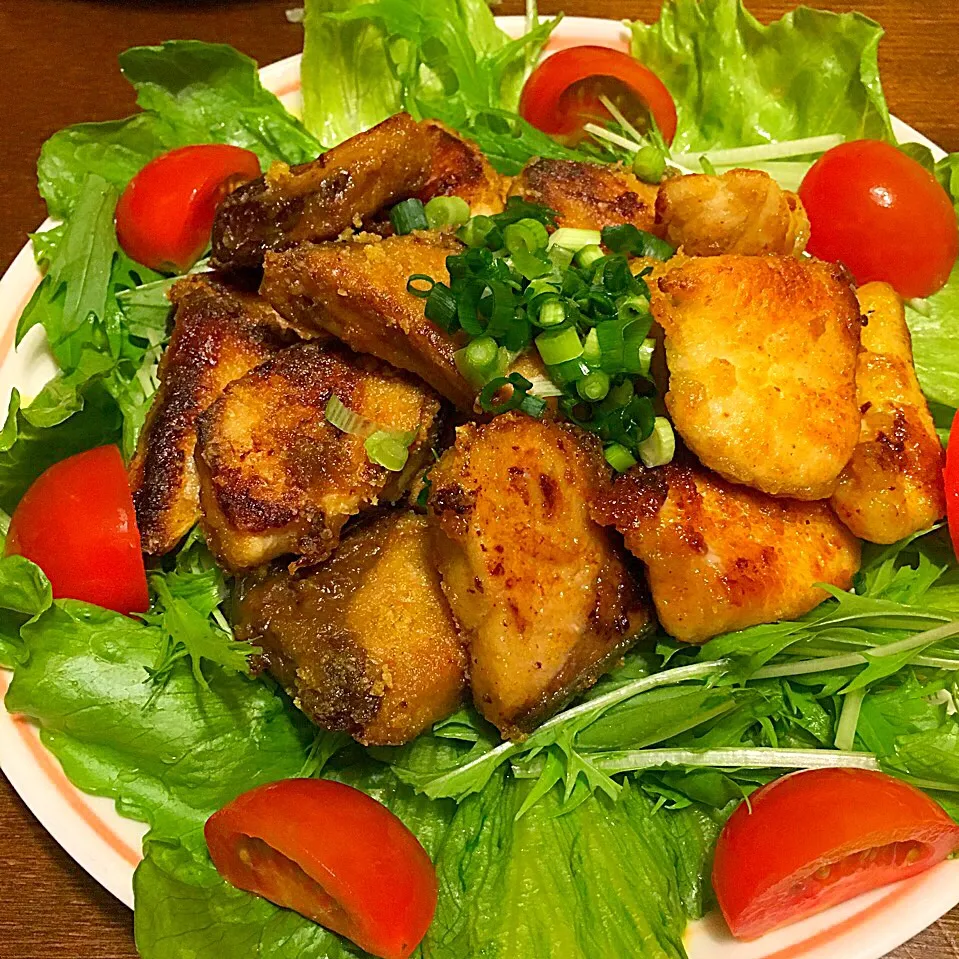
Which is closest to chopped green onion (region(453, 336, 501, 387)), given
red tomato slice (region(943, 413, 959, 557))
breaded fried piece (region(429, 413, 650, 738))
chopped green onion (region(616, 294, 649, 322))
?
breaded fried piece (region(429, 413, 650, 738))

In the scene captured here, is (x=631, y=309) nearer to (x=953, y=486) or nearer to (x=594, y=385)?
(x=594, y=385)

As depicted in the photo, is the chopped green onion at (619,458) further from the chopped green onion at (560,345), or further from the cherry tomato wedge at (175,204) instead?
the cherry tomato wedge at (175,204)

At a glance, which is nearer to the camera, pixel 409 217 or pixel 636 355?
pixel 636 355

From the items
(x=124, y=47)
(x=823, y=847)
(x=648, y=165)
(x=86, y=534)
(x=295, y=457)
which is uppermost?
(x=124, y=47)

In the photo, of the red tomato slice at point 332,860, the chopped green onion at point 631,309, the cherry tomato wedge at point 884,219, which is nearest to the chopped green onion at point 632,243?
the chopped green onion at point 631,309

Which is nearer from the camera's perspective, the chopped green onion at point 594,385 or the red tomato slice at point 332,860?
the red tomato slice at point 332,860

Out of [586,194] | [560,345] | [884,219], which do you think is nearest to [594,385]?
[560,345]

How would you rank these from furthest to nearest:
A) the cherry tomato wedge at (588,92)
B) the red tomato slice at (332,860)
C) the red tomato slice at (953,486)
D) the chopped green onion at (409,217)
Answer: the cherry tomato wedge at (588,92), the chopped green onion at (409,217), the red tomato slice at (953,486), the red tomato slice at (332,860)
